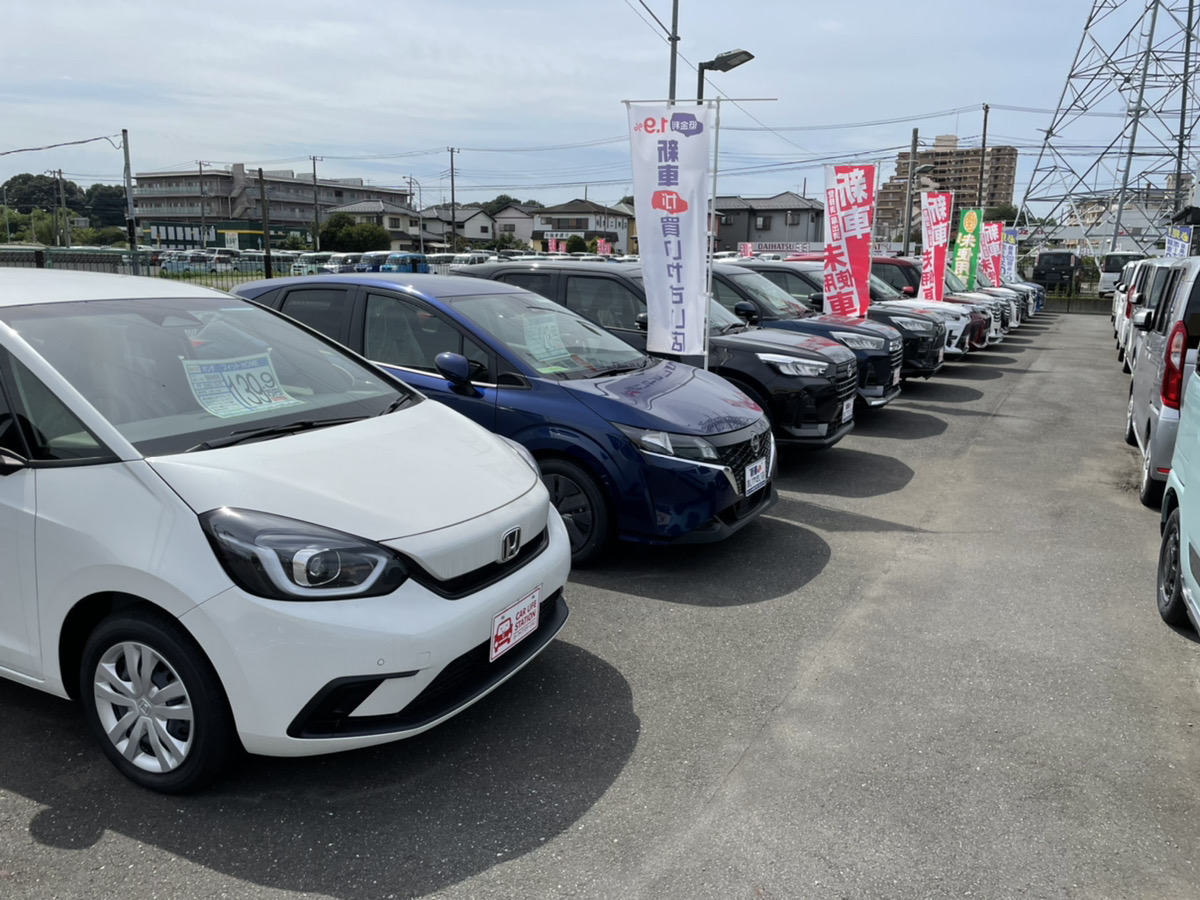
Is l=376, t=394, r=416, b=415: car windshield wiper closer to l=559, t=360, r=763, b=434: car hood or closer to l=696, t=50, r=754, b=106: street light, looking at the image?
l=559, t=360, r=763, b=434: car hood

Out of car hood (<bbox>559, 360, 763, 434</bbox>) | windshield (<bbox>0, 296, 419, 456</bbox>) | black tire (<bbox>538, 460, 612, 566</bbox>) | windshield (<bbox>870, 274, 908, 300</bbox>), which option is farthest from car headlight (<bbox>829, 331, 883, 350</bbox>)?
windshield (<bbox>0, 296, 419, 456</bbox>)

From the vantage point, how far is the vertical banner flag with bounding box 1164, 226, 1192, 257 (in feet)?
60.8

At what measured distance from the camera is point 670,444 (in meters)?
4.51

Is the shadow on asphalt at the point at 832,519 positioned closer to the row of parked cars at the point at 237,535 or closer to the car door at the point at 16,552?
the row of parked cars at the point at 237,535

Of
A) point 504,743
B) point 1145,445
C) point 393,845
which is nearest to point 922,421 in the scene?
point 1145,445

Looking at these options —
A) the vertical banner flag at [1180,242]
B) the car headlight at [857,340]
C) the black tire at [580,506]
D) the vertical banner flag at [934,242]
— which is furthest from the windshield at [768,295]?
the vertical banner flag at [1180,242]

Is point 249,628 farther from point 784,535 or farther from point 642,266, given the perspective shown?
A: point 642,266

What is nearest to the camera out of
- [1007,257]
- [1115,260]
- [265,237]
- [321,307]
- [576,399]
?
[576,399]

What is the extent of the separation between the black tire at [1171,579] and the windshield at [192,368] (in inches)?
142

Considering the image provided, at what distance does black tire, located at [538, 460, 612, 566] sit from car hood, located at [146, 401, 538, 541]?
1.27 metres

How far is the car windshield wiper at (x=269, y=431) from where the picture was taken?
2.76m

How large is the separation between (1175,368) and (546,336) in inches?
159

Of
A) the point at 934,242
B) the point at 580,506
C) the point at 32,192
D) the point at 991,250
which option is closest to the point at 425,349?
the point at 580,506

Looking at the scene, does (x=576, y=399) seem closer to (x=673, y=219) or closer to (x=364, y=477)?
(x=364, y=477)
